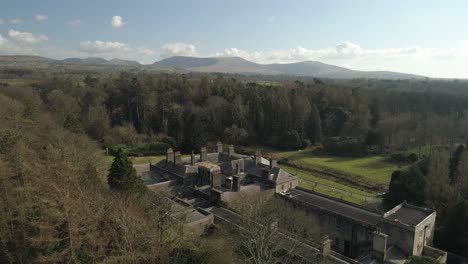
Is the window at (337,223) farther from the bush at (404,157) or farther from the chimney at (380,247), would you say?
the bush at (404,157)

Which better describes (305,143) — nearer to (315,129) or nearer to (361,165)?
(315,129)

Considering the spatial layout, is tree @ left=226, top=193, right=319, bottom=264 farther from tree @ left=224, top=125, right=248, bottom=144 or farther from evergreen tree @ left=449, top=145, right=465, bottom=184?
tree @ left=224, top=125, right=248, bottom=144

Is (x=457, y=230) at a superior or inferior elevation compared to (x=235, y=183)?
inferior

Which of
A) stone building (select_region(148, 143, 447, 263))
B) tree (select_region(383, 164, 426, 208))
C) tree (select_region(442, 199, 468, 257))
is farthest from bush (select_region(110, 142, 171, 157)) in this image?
tree (select_region(442, 199, 468, 257))

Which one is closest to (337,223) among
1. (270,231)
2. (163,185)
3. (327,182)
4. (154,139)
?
(270,231)

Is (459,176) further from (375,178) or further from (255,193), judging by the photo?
(255,193)

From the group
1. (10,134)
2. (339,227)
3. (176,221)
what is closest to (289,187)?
(339,227)

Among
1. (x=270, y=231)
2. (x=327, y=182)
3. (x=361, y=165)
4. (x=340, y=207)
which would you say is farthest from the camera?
(x=361, y=165)

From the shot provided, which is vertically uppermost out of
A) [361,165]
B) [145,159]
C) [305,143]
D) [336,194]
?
[305,143]
